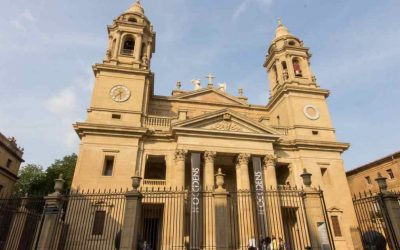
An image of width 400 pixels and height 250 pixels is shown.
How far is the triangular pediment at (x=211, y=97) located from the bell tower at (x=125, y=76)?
3.71 meters

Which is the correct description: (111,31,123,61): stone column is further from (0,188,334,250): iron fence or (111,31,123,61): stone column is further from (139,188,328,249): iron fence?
(139,188,328,249): iron fence

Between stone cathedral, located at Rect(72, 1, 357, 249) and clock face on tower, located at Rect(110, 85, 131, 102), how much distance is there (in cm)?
9

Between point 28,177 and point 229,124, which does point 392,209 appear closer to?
point 229,124

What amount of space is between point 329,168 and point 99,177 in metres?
18.1

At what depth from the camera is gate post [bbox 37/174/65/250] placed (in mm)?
10781

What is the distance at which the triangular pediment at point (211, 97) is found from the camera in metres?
28.9

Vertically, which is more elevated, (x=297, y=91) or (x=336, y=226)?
(x=297, y=91)

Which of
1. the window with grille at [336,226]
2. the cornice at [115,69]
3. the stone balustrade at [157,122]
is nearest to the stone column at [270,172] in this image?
the window with grille at [336,226]

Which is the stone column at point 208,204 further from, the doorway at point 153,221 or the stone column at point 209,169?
the doorway at point 153,221

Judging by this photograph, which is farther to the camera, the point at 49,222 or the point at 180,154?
the point at 180,154

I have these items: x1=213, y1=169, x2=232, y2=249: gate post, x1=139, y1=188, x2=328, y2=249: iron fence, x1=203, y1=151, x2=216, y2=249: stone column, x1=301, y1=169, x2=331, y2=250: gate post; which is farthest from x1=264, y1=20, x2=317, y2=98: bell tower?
x1=213, y1=169, x2=232, y2=249: gate post

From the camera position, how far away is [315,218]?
11.6 m

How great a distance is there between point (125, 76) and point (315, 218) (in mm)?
18983

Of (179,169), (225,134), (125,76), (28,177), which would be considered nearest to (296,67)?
(225,134)
